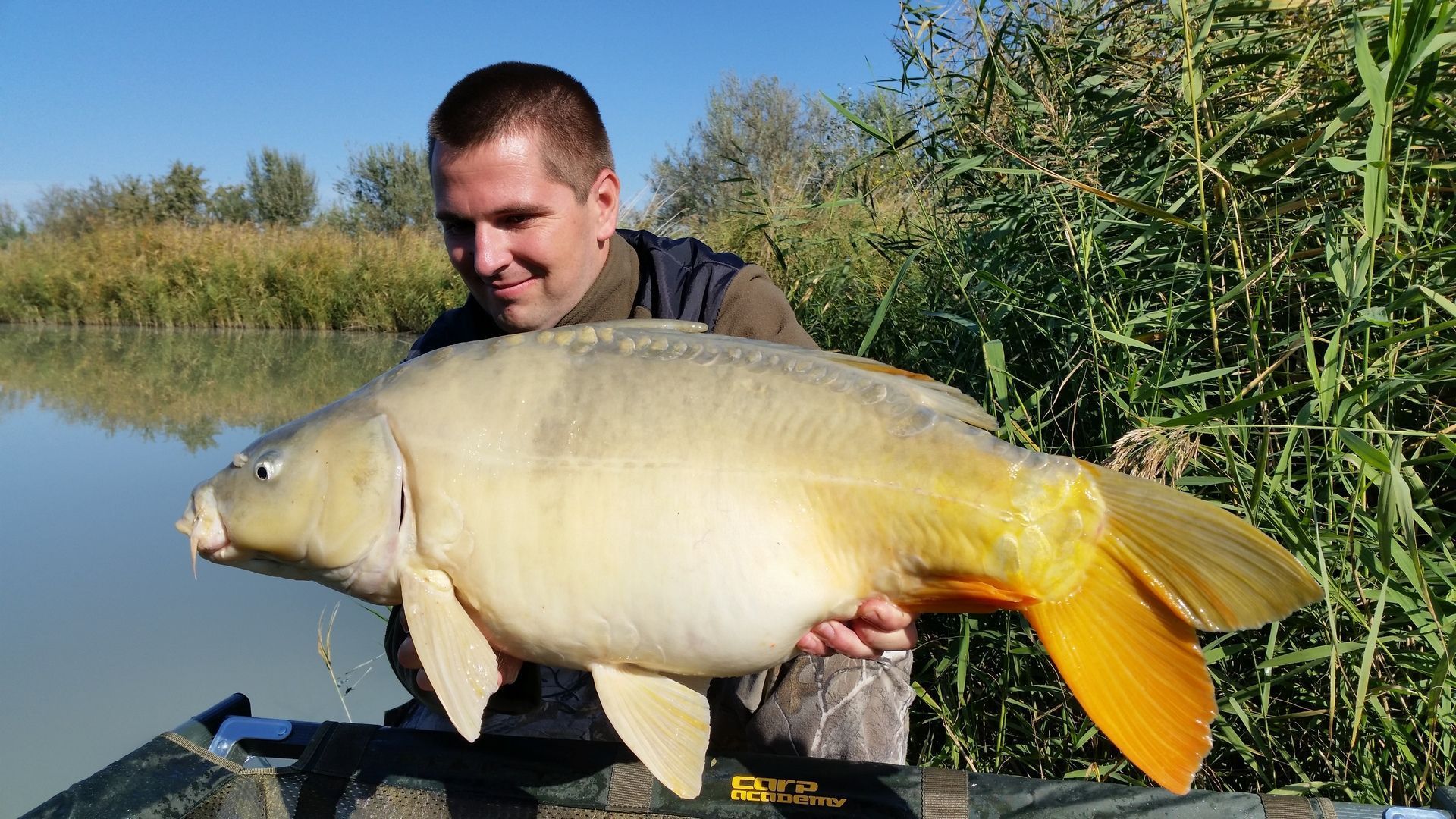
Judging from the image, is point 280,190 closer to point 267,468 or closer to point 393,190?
point 393,190

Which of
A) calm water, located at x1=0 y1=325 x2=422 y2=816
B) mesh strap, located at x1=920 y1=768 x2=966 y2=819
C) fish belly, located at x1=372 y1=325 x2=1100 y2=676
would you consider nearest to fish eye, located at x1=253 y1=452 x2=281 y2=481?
fish belly, located at x1=372 y1=325 x2=1100 y2=676

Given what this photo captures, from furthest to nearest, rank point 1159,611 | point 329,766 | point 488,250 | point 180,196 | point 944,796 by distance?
point 180,196 → point 488,250 → point 329,766 → point 944,796 → point 1159,611

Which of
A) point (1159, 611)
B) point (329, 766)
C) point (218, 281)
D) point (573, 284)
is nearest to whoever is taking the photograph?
point (1159, 611)

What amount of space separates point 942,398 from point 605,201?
0.92m

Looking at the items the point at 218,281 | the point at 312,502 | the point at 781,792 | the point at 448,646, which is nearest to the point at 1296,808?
the point at 781,792

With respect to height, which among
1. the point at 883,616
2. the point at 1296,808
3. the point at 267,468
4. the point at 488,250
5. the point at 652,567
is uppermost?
the point at 488,250

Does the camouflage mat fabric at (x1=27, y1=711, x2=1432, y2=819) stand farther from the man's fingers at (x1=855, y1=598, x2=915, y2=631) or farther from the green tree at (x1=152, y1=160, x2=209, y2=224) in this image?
the green tree at (x1=152, y1=160, x2=209, y2=224)

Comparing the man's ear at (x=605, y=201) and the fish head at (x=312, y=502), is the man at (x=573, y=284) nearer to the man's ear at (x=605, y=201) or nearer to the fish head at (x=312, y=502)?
the man's ear at (x=605, y=201)

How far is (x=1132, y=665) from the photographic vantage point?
96 centimetres

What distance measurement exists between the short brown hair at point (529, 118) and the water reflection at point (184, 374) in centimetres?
466

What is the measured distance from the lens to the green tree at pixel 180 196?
654 inches

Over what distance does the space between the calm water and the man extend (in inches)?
56.9

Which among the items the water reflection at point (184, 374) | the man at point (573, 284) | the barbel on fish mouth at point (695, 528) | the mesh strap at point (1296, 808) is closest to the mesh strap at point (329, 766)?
the man at point (573, 284)

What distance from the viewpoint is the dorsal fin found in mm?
1045
